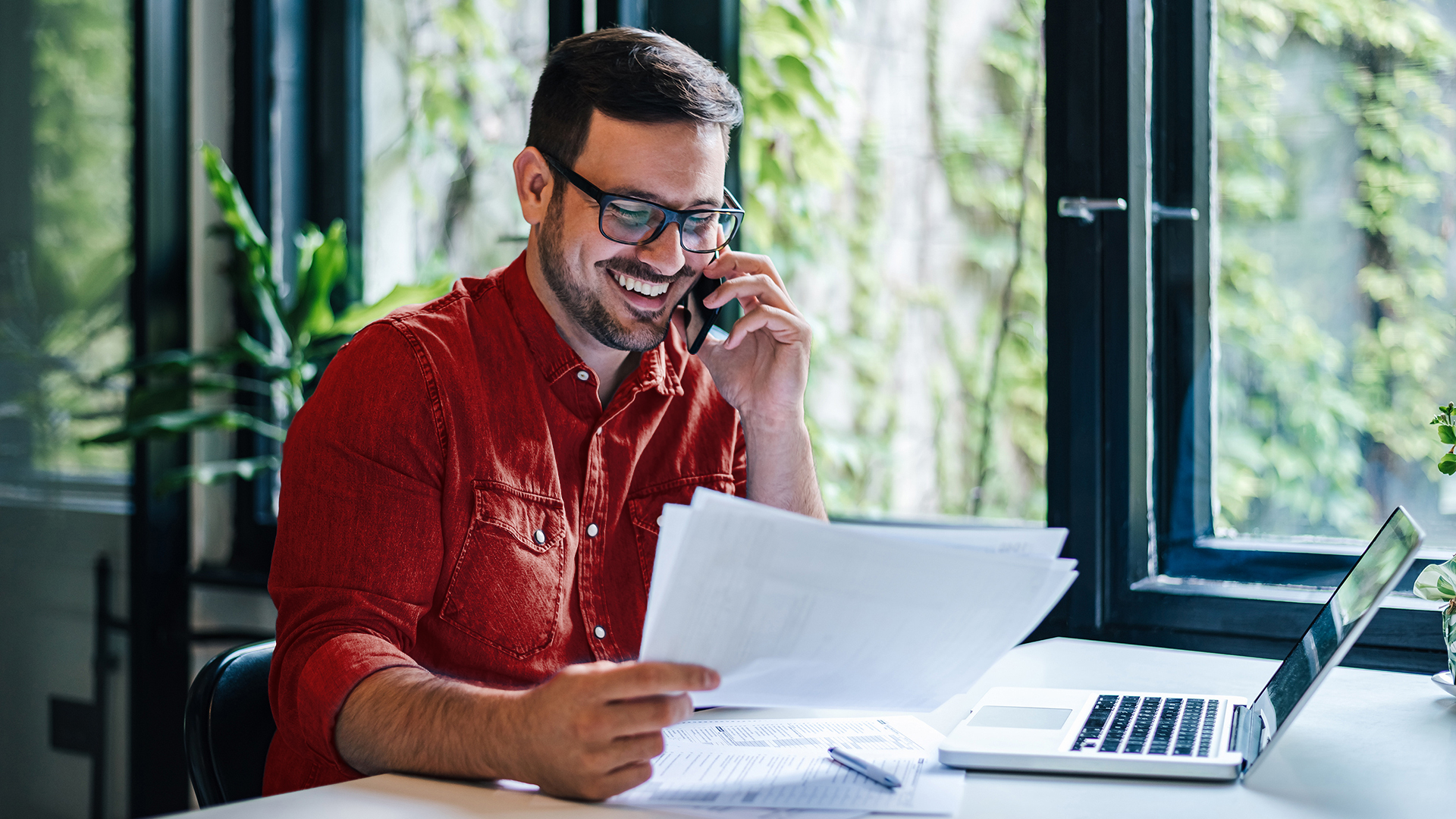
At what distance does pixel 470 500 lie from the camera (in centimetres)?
122

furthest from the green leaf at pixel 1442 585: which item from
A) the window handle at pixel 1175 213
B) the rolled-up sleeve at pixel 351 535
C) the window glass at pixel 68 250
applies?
the window glass at pixel 68 250

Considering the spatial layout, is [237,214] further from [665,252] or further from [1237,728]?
[1237,728]

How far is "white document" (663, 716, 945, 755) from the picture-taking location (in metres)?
0.99

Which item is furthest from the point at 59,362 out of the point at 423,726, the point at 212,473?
the point at 423,726

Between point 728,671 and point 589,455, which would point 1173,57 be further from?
point 728,671

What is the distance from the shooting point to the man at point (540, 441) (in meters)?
1.03

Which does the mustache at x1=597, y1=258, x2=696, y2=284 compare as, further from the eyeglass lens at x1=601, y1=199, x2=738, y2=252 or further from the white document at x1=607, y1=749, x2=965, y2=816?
the white document at x1=607, y1=749, x2=965, y2=816

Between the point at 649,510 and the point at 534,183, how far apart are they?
44cm

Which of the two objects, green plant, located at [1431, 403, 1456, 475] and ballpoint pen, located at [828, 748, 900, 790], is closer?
ballpoint pen, located at [828, 748, 900, 790]

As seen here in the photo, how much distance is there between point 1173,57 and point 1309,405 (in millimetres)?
546

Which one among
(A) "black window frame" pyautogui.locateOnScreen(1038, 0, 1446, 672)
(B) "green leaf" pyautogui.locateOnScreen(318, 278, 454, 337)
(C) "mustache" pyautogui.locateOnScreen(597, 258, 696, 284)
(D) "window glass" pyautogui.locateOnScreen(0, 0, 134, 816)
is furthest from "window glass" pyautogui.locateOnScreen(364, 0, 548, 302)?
(A) "black window frame" pyautogui.locateOnScreen(1038, 0, 1446, 672)

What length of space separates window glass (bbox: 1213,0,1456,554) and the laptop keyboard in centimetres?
62

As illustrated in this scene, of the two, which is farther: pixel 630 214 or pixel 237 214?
pixel 237 214

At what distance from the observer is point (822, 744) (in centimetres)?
99
